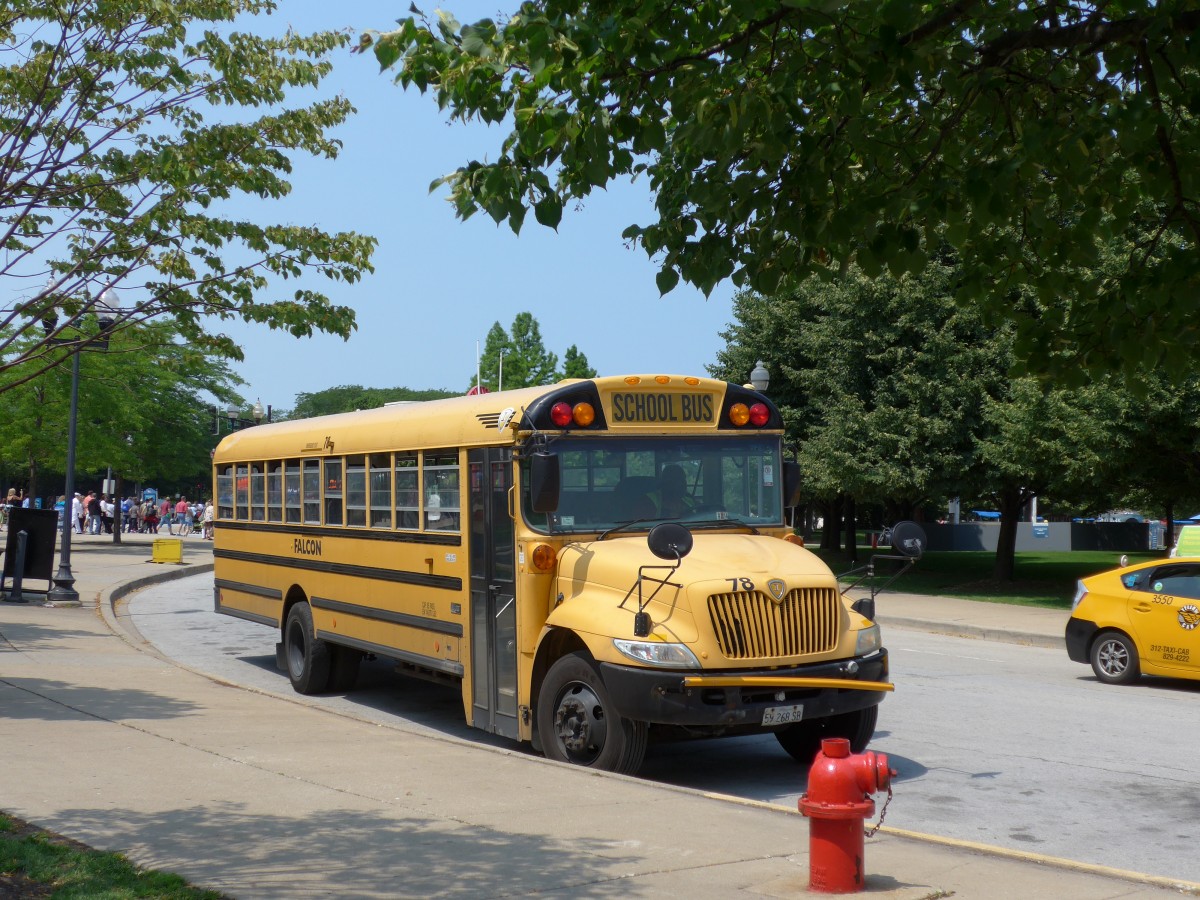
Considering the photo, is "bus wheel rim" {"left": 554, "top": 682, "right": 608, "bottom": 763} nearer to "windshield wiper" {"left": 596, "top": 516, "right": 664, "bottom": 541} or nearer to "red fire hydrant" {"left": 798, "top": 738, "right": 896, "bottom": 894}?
"windshield wiper" {"left": 596, "top": 516, "right": 664, "bottom": 541}

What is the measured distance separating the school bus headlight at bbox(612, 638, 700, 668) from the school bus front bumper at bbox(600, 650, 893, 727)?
57mm

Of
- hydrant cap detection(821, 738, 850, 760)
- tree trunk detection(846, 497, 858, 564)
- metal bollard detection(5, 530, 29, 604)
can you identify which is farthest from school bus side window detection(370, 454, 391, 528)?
tree trunk detection(846, 497, 858, 564)

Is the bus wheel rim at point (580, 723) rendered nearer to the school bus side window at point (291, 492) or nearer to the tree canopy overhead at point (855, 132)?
the tree canopy overhead at point (855, 132)

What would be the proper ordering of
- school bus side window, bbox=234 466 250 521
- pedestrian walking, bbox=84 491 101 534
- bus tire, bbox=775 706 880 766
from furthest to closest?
pedestrian walking, bbox=84 491 101 534
school bus side window, bbox=234 466 250 521
bus tire, bbox=775 706 880 766

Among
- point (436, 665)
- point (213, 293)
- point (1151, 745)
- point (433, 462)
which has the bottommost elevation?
point (1151, 745)

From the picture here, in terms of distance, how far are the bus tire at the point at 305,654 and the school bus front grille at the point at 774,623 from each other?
5.96m

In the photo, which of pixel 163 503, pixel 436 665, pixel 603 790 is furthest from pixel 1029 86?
pixel 163 503

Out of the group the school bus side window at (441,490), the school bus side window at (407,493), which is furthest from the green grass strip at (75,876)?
the school bus side window at (407,493)

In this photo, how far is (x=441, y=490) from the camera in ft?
35.5

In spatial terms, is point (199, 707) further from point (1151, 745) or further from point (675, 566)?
point (1151, 745)

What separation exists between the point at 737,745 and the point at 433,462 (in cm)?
341

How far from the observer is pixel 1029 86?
24.2 feet

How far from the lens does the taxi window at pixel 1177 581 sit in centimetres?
1397

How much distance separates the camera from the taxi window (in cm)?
1397
